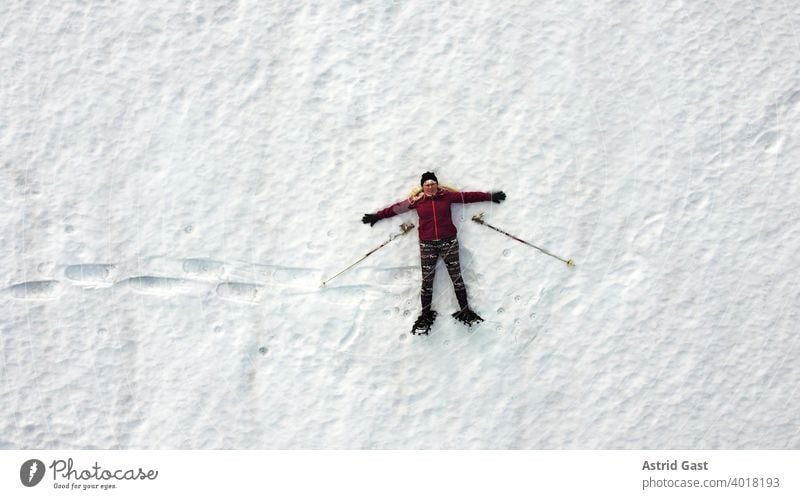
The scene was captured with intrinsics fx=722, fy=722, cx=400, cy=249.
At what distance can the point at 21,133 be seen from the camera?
7.05 metres

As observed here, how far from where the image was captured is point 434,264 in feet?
22.7

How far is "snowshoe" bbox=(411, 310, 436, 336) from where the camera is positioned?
6.94 metres

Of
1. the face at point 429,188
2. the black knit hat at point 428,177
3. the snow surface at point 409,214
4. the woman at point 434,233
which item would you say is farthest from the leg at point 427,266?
the black knit hat at point 428,177

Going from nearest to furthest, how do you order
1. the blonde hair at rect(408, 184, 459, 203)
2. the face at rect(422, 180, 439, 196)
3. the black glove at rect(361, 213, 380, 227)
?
1. the face at rect(422, 180, 439, 196)
2. the blonde hair at rect(408, 184, 459, 203)
3. the black glove at rect(361, 213, 380, 227)

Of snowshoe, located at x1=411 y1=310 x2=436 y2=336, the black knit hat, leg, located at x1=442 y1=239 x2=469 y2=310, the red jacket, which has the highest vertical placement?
the black knit hat

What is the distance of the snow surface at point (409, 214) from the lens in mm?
7059

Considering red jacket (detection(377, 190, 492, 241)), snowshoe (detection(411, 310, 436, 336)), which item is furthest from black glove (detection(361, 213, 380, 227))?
snowshoe (detection(411, 310, 436, 336))

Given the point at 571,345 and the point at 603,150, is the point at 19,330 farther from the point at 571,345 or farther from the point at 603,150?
the point at 603,150

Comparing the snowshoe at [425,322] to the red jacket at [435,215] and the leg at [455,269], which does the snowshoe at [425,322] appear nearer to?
the leg at [455,269]

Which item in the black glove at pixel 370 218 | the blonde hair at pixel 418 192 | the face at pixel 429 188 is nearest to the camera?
the face at pixel 429 188

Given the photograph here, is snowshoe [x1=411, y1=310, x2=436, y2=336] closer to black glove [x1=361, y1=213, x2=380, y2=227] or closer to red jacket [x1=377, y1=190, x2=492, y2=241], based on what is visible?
red jacket [x1=377, y1=190, x2=492, y2=241]

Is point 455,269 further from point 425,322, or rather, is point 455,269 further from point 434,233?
point 425,322

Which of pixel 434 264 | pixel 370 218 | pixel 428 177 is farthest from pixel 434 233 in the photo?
pixel 370 218

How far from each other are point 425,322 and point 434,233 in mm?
868
